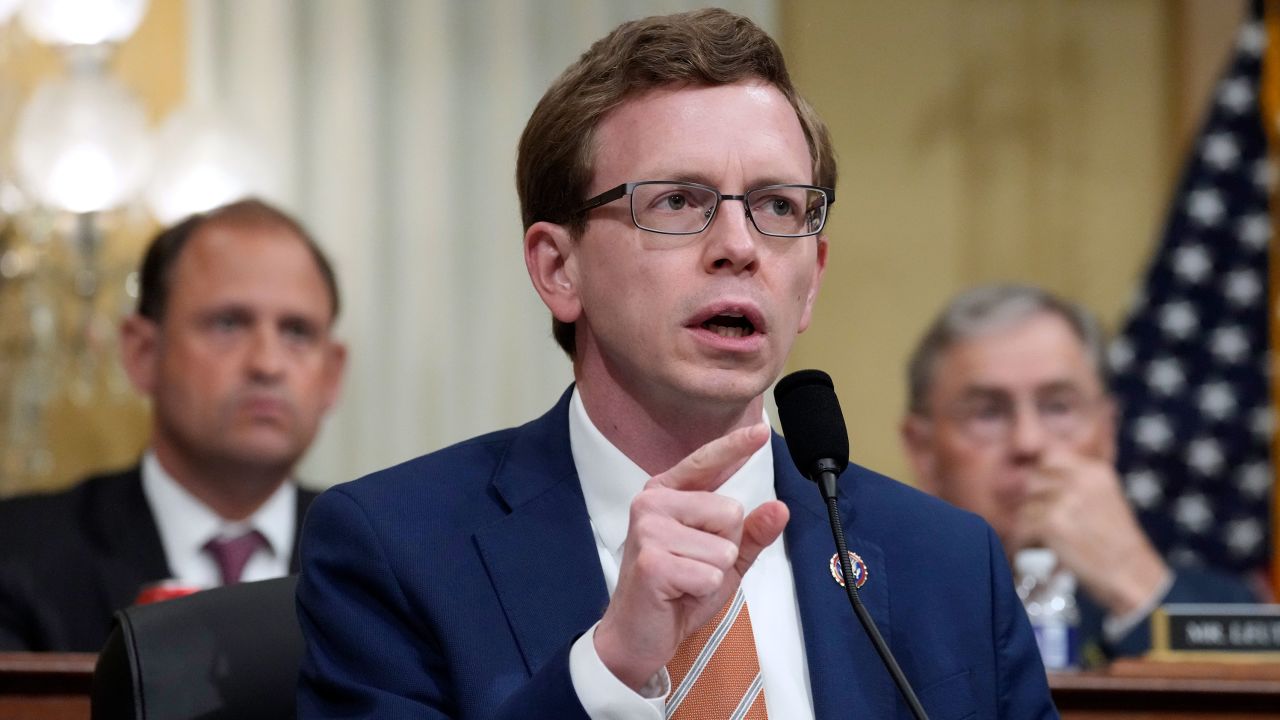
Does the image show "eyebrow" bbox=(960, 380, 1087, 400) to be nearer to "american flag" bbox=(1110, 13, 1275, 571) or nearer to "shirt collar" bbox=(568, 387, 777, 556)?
"american flag" bbox=(1110, 13, 1275, 571)

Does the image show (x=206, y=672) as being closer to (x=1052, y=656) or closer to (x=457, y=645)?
(x=457, y=645)

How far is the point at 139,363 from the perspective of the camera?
3.46 meters

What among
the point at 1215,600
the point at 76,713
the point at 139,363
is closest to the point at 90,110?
the point at 139,363

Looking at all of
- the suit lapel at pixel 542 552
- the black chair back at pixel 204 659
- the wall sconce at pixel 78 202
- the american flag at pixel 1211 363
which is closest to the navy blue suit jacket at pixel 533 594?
the suit lapel at pixel 542 552

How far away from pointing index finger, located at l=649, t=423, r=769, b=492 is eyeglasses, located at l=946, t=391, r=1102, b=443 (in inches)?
86.2

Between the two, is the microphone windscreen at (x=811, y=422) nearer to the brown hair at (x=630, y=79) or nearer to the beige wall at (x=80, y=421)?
the brown hair at (x=630, y=79)

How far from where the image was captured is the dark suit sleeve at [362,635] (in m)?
1.56

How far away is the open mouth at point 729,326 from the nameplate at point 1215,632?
1.05 metres

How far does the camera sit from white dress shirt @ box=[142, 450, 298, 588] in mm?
3219

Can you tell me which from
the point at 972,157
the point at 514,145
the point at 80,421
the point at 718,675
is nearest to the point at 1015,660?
the point at 718,675

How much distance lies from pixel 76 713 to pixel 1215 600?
2610 mm

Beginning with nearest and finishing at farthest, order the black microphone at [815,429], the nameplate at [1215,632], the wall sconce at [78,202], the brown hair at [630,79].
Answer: the black microphone at [815,429] → the brown hair at [630,79] → the nameplate at [1215,632] → the wall sconce at [78,202]

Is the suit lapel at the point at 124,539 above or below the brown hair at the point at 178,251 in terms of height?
below

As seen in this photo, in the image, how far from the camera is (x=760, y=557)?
178 cm
